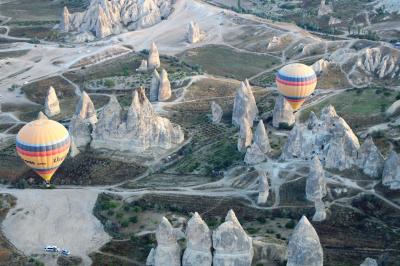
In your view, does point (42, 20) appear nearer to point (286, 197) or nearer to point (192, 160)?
point (192, 160)

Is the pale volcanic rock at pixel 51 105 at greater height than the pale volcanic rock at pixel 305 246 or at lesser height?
lesser

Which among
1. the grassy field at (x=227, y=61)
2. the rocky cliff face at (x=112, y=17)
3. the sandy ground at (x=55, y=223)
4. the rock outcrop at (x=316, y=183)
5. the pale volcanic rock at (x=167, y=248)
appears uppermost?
the pale volcanic rock at (x=167, y=248)

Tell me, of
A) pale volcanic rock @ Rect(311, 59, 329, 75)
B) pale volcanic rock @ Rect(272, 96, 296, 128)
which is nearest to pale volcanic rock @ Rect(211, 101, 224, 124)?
pale volcanic rock @ Rect(272, 96, 296, 128)

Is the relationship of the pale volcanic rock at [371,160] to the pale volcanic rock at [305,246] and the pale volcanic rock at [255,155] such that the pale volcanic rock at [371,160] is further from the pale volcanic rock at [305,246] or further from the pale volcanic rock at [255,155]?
the pale volcanic rock at [305,246]

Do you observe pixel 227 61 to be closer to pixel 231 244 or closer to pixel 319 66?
pixel 319 66

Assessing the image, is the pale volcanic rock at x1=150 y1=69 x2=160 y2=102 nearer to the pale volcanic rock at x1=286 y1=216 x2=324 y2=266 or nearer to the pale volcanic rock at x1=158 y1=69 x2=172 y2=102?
the pale volcanic rock at x1=158 y1=69 x2=172 y2=102

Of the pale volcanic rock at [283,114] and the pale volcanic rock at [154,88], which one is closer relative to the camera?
the pale volcanic rock at [283,114]

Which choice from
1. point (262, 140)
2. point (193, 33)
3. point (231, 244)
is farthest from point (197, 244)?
point (193, 33)

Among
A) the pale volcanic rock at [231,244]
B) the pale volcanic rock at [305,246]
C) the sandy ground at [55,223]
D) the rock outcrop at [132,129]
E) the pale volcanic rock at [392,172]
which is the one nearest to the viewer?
the pale volcanic rock at [305,246]

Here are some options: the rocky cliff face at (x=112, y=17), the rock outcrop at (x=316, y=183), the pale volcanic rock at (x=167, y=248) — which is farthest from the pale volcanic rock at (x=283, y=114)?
the rocky cliff face at (x=112, y=17)
